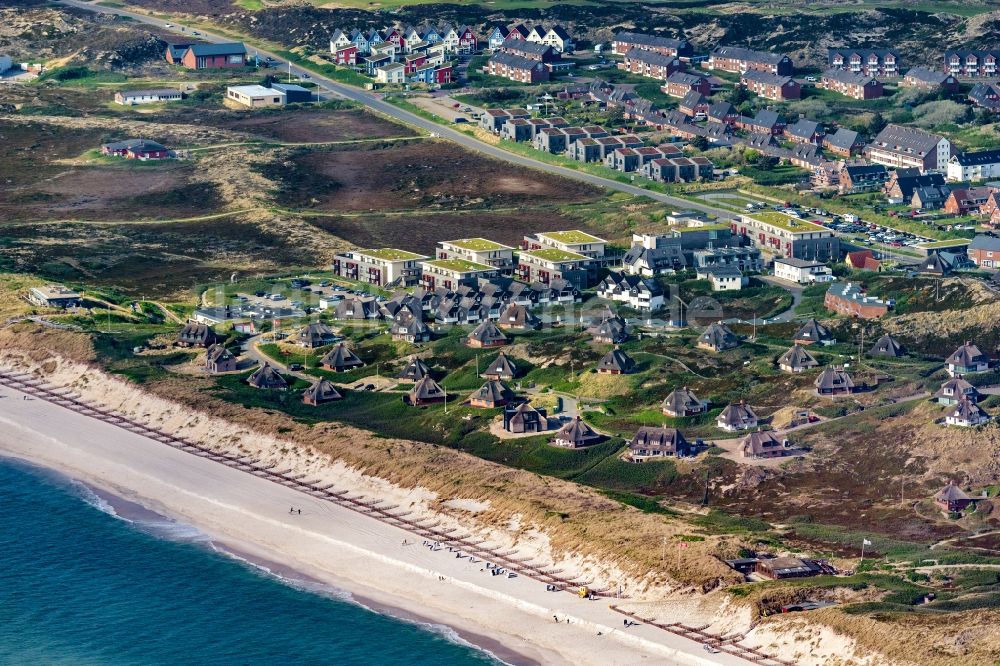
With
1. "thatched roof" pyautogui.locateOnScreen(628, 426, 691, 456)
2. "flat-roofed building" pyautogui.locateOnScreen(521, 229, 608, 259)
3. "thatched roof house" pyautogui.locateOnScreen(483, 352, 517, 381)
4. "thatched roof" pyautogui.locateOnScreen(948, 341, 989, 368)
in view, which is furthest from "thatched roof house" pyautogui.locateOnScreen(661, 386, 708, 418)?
"flat-roofed building" pyautogui.locateOnScreen(521, 229, 608, 259)

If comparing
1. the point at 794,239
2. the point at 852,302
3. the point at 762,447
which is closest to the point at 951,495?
the point at 762,447

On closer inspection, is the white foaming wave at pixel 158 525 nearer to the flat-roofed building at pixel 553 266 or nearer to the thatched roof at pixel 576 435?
the thatched roof at pixel 576 435

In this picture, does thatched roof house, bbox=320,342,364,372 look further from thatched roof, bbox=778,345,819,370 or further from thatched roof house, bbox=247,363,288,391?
thatched roof, bbox=778,345,819,370

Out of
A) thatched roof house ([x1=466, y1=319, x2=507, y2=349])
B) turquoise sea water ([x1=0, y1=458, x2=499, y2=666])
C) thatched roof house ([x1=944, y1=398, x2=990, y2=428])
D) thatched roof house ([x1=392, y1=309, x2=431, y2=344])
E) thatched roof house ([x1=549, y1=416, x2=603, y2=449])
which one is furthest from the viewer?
thatched roof house ([x1=392, y1=309, x2=431, y2=344])

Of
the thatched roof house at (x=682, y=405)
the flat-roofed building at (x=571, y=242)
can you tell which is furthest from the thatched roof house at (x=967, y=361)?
the flat-roofed building at (x=571, y=242)

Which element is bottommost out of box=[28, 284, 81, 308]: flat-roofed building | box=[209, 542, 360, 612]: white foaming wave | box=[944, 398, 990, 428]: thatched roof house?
box=[28, 284, 81, 308]: flat-roofed building

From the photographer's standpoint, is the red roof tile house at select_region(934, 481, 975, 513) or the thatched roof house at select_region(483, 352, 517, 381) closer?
the red roof tile house at select_region(934, 481, 975, 513)
